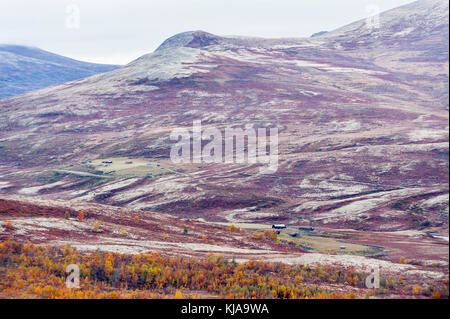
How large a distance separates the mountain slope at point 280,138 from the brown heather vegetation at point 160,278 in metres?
9.84

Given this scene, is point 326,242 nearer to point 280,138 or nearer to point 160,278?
point 160,278

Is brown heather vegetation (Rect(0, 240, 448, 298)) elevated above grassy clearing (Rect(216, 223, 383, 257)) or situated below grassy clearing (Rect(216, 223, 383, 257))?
above

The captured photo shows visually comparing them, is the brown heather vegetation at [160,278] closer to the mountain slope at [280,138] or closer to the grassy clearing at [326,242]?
the mountain slope at [280,138]

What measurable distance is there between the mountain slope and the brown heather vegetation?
9.84 m

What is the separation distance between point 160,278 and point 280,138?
9506cm

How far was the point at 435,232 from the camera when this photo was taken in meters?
48.4

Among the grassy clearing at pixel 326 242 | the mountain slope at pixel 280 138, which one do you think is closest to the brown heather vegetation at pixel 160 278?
the mountain slope at pixel 280 138

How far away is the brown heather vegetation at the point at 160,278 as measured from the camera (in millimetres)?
18188

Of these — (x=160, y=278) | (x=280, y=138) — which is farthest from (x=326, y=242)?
(x=280, y=138)

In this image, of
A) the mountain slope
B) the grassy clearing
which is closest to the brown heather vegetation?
the mountain slope

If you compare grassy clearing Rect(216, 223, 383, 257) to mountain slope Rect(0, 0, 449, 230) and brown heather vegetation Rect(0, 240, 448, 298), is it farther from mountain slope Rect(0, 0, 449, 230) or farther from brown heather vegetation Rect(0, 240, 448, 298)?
brown heather vegetation Rect(0, 240, 448, 298)

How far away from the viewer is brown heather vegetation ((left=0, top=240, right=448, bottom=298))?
18.2 meters

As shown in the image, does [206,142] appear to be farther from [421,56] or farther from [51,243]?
[421,56]
